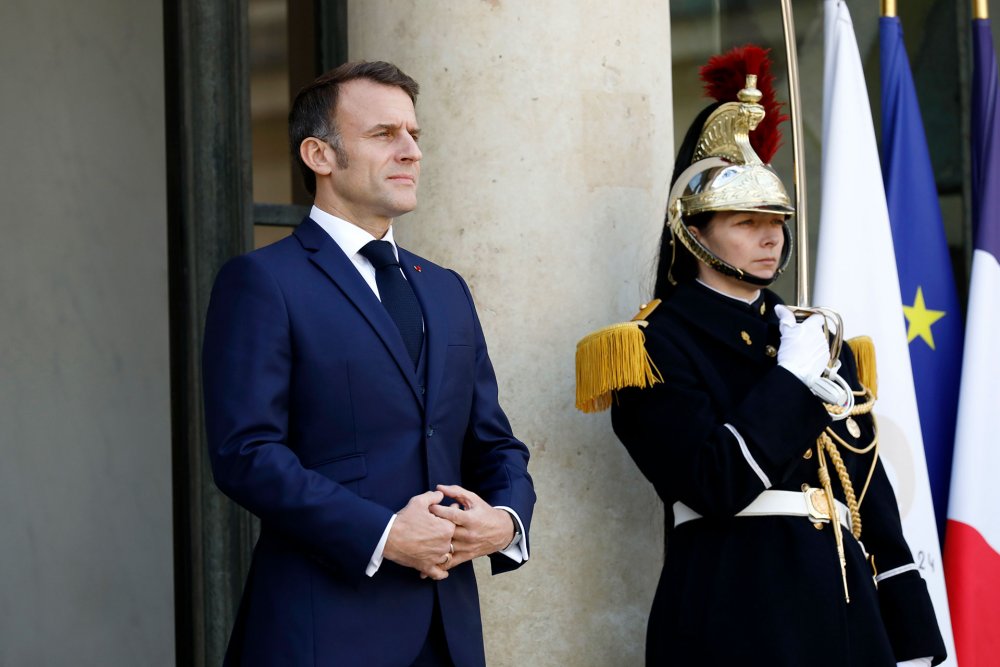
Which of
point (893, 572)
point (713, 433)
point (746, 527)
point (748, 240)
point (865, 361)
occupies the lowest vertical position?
point (893, 572)

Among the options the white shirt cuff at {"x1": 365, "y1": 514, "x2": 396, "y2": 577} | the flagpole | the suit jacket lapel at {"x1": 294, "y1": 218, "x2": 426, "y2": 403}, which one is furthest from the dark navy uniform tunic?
the white shirt cuff at {"x1": 365, "y1": 514, "x2": 396, "y2": 577}

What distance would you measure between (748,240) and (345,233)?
1.09 m

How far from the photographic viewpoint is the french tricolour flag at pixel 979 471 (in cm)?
425

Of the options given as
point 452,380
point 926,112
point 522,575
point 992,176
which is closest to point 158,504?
point 522,575

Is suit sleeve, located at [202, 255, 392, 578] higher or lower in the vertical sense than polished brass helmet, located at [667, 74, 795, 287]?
lower

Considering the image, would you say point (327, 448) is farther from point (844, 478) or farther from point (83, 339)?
point (83, 339)

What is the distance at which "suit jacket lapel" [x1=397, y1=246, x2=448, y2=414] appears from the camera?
250 cm

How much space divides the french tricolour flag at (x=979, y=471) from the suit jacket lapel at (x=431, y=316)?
2.35 meters

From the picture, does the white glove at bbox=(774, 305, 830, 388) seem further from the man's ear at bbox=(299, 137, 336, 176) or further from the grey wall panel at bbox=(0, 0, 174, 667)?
the grey wall panel at bbox=(0, 0, 174, 667)

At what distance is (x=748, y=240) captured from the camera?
3.23 meters

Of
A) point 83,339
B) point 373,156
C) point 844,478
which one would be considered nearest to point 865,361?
point 844,478

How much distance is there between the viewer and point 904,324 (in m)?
4.34

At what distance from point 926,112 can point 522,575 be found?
3181mm

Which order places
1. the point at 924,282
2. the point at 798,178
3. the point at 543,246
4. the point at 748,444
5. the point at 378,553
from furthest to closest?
the point at 924,282 → the point at 798,178 → the point at 543,246 → the point at 748,444 → the point at 378,553
